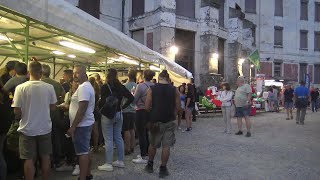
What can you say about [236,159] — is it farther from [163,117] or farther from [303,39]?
[303,39]

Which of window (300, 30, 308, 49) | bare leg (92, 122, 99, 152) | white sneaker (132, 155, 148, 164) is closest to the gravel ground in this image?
white sneaker (132, 155, 148, 164)

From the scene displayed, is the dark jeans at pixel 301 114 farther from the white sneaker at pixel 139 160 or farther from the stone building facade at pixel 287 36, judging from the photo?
the stone building facade at pixel 287 36

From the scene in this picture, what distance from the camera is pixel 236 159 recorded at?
8008mm

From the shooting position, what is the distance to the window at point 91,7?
23.7 meters

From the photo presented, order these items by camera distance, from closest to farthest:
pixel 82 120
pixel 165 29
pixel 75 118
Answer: pixel 75 118 → pixel 82 120 → pixel 165 29

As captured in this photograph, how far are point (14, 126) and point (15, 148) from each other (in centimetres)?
33

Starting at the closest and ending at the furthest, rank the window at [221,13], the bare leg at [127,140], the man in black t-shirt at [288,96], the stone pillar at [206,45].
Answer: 1. the bare leg at [127,140]
2. the man in black t-shirt at [288,96]
3. the stone pillar at [206,45]
4. the window at [221,13]

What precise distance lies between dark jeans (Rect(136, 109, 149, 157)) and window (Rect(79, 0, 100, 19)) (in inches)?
686

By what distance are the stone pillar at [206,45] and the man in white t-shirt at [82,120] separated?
67.4 ft

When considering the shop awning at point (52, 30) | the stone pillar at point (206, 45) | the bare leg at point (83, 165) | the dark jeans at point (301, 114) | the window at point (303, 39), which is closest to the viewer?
the bare leg at point (83, 165)

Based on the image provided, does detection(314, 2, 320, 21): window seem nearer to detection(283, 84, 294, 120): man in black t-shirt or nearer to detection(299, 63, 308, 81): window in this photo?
detection(299, 63, 308, 81): window

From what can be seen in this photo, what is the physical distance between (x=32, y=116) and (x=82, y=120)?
0.76 metres

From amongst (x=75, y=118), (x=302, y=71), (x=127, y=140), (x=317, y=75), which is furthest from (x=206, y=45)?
(x=317, y=75)

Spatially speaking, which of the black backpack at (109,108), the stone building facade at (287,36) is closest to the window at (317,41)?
the stone building facade at (287,36)
